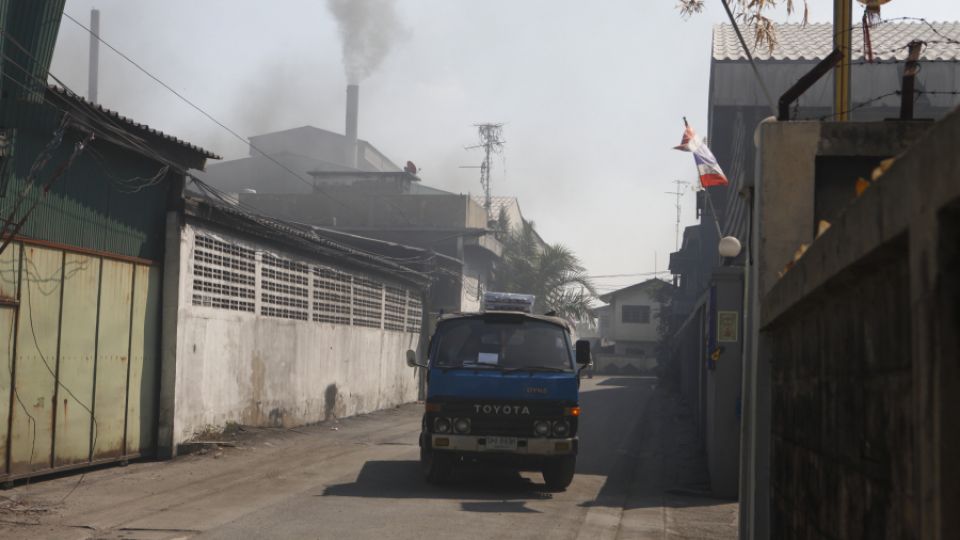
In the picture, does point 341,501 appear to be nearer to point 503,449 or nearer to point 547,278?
point 503,449

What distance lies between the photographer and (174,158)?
17.2 metres

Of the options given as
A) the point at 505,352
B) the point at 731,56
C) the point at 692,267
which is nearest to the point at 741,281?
the point at 505,352

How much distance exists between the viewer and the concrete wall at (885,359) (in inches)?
118

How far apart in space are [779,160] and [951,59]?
855 inches

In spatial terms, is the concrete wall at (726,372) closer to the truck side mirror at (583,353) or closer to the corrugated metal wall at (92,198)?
the truck side mirror at (583,353)

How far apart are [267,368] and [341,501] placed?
377 inches

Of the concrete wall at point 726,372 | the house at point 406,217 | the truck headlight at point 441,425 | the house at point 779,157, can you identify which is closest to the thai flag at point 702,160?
the house at point 779,157

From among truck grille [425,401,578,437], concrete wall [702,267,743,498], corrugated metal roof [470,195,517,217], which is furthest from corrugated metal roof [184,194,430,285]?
corrugated metal roof [470,195,517,217]

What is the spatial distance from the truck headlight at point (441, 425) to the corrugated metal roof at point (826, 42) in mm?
17057

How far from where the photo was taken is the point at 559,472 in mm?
13727

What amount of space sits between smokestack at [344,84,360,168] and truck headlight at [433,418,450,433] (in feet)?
218

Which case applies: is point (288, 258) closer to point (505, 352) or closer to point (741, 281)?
point (505, 352)

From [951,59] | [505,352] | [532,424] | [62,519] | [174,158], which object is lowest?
[62,519]

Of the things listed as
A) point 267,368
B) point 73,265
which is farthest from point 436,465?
point 267,368
